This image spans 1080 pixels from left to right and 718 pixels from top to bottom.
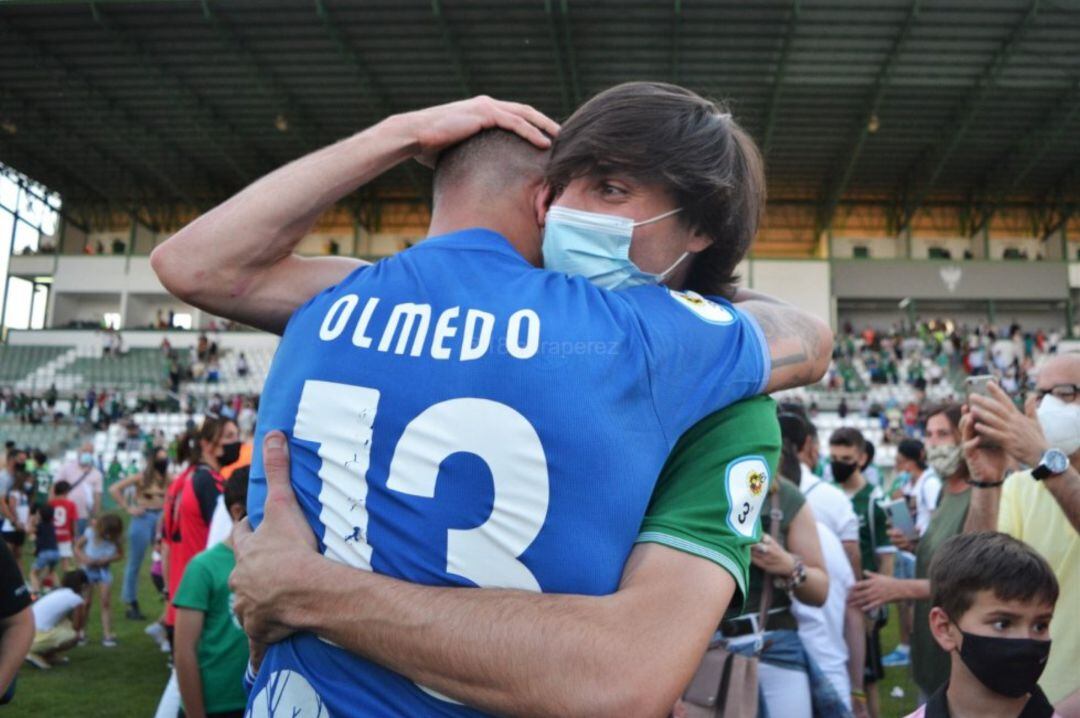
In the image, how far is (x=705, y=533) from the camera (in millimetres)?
1338

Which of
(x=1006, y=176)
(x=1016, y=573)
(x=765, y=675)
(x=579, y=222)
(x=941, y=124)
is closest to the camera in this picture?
(x=579, y=222)

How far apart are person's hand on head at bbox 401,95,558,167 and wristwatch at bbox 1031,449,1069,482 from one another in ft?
6.26

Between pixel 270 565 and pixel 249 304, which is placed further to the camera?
pixel 249 304

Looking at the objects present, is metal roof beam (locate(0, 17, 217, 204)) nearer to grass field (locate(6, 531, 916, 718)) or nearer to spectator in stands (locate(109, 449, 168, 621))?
spectator in stands (locate(109, 449, 168, 621))

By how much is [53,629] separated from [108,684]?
3.27 ft

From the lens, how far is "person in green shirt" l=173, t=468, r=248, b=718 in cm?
367

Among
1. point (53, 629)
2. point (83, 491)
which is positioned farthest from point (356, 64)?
point (53, 629)

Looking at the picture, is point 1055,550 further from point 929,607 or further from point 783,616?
point 929,607

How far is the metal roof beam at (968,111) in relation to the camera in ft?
87.4

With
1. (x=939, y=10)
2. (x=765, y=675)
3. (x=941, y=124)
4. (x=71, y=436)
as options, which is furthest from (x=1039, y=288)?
(x=765, y=675)

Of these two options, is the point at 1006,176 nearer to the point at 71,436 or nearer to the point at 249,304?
the point at 71,436

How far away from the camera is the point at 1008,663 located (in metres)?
2.44

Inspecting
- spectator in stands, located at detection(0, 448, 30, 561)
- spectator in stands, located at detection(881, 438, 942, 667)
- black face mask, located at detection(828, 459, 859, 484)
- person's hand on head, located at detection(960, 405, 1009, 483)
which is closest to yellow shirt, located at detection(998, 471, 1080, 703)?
person's hand on head, located at detection(960, 405, 1009, 483)

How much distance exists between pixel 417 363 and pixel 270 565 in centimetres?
37
